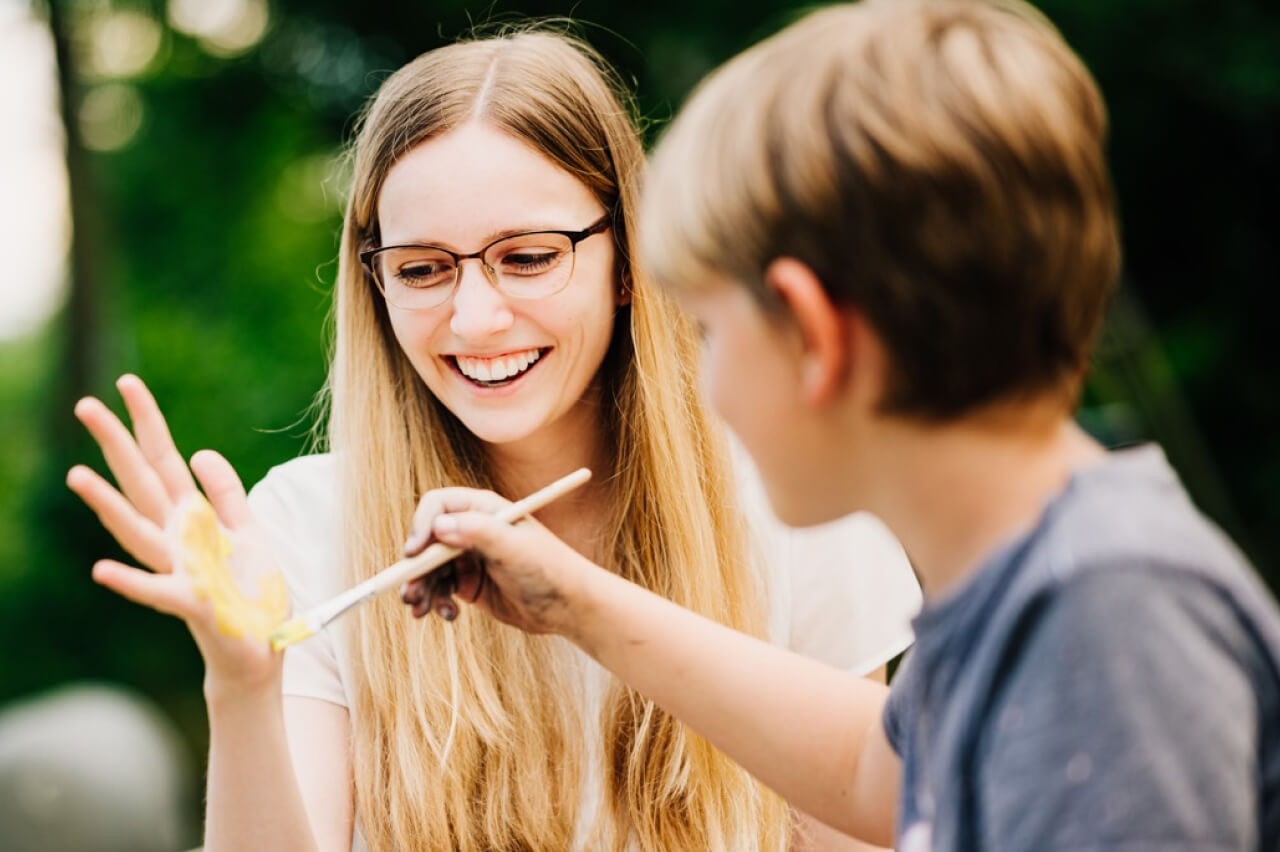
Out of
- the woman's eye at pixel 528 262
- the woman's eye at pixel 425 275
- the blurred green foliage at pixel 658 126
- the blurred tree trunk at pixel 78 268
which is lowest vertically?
the blurred green foliage at pixel 658 126

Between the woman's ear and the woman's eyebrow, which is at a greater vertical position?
the woman's eyebrow

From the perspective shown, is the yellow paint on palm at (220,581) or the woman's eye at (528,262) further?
the woman's eye at (528,262)

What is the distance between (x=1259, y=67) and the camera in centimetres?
564

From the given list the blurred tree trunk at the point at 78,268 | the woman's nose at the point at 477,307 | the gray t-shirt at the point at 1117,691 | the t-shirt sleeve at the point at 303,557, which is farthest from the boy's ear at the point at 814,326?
the blurred tree trunk at the point at 78,268

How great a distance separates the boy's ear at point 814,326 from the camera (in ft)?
3.27

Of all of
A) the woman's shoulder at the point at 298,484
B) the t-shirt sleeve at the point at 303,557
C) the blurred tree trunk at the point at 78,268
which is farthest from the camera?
the blurred tree trunk at the point at 78,268

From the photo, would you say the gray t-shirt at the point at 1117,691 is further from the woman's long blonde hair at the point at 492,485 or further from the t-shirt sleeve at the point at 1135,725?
the woman's long blonde hair at the point at 492,485

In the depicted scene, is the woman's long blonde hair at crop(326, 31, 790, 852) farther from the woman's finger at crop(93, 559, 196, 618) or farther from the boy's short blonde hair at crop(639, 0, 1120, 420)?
the boy's short blonde hair at crop(639, 0, 1120, 420)

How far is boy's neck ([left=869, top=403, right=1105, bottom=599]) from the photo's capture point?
103cm

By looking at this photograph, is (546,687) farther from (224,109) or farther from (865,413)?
(224,109)

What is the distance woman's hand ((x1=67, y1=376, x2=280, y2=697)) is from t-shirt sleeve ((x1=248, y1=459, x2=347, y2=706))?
50cm

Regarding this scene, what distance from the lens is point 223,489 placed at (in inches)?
51.5

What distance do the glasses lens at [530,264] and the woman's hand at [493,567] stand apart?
46 cm

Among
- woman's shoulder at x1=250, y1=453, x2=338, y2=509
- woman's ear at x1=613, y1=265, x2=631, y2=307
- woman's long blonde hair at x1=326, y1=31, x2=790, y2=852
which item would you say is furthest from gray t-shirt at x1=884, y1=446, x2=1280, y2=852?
woman's shoulder at x1=250, y1=453, x2=338, y2=509
